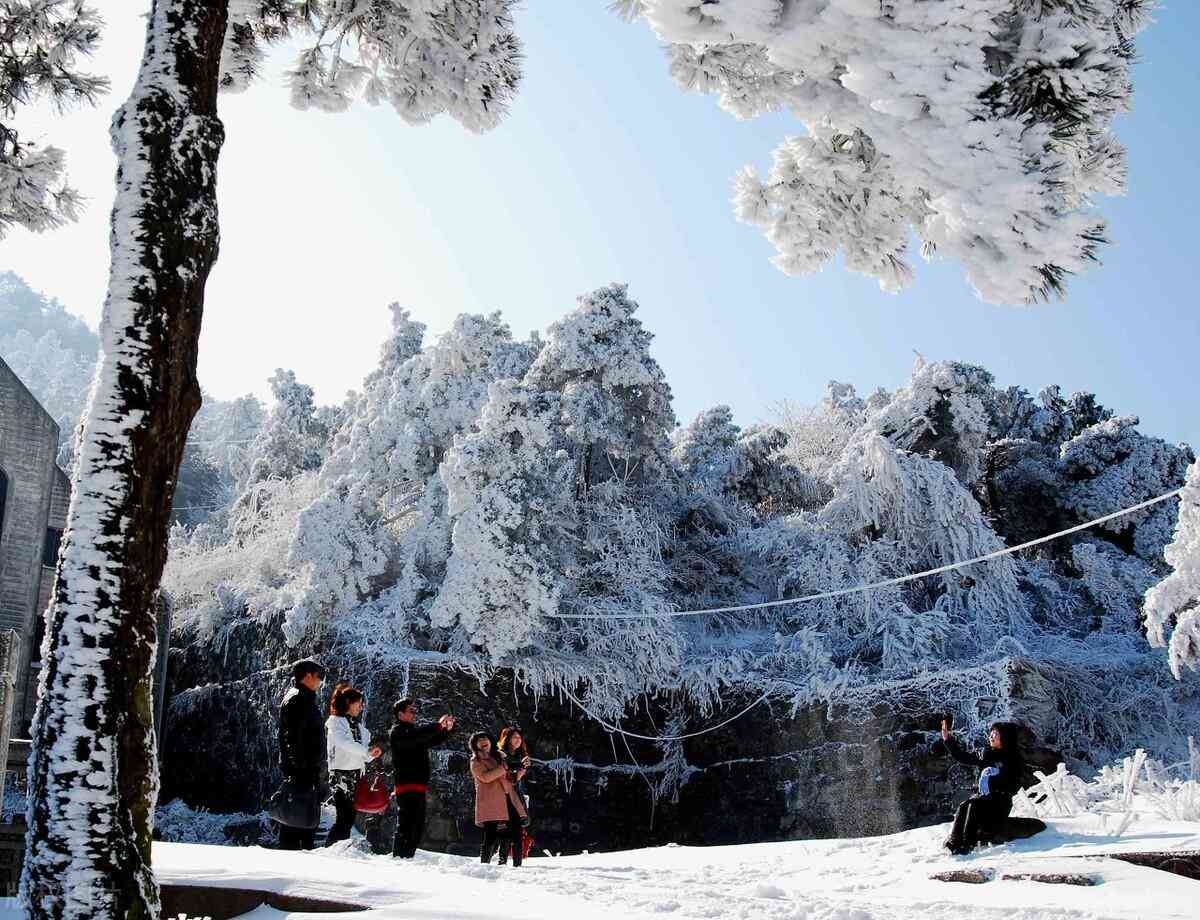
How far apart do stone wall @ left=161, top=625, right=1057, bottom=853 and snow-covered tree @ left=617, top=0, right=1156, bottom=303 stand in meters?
12.6

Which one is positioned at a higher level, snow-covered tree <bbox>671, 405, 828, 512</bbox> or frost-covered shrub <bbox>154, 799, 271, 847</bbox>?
snow-covered tree <bbox>671, 405, 828, 512</bbox>

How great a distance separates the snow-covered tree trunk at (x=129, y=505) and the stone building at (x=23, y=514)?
1513cm

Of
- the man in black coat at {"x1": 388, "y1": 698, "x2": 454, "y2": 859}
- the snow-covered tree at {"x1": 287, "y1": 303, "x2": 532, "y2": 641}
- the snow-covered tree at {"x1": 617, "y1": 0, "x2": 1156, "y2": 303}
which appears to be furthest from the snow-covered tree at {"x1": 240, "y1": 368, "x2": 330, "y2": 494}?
the snow-covered tree at {"x1": 617, "y1": 0, "x2": 1156, "y2": 303}

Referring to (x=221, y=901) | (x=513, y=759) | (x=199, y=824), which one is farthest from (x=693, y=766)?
(x=221, y=901)

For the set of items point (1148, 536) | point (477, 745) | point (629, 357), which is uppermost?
point (629, 357)

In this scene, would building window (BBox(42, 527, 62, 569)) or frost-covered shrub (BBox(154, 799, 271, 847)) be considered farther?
building window (BBox(42, 527, 62, 569))

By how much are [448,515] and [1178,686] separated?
1197cm

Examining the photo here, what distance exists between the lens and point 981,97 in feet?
13.9

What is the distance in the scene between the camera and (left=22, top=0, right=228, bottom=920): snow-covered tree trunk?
14.1ft

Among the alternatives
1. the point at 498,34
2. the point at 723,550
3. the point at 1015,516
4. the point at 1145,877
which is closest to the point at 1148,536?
the point at 1015,516

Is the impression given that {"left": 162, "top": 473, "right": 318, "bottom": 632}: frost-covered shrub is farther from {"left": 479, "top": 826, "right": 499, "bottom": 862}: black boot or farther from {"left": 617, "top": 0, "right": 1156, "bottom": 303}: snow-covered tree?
{"left": 617, "top": 0, "right": 1156, "bottom": 303}: snow-covered tree

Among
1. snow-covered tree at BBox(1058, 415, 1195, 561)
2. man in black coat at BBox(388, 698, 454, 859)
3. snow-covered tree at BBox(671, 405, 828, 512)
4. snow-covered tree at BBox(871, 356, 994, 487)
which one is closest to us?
man in black coat at BBox(388, 698, 454, 859)

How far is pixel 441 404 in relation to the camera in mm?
21594

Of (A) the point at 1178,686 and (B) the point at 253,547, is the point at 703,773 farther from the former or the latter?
(B) the point at 253,547
